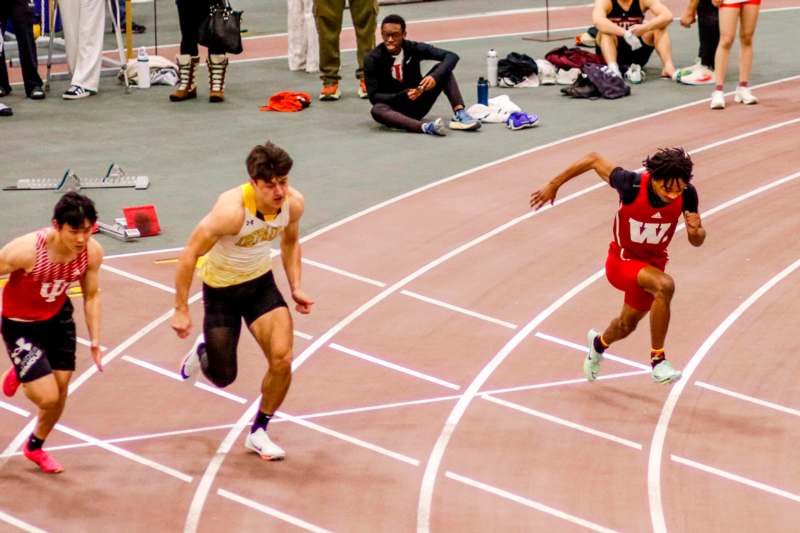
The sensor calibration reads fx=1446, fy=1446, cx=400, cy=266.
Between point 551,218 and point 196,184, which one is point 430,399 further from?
point 196,184

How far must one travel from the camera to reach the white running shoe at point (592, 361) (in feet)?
33.0

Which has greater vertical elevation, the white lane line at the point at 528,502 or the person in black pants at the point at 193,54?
the person in black pants at the point at 193,54

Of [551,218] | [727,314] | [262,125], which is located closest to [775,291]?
[727,314]

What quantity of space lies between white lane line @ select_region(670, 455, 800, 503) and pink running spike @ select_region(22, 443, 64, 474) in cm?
379

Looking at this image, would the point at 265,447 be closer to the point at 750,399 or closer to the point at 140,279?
the point at 750,399

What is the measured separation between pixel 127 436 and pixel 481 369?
2588 mm

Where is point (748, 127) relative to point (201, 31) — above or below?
below

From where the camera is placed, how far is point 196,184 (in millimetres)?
14828

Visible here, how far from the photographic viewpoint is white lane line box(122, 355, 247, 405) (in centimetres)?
995

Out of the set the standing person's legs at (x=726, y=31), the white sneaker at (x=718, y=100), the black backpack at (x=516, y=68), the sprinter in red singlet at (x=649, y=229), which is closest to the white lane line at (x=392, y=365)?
the sprinter in red singlet at (x=649, y=229)

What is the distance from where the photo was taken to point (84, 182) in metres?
14.6

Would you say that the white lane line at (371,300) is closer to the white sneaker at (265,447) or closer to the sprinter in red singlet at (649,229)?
the white sneaker at (265,447)

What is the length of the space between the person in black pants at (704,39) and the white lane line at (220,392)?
34.8 feet

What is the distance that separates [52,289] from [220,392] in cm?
193
